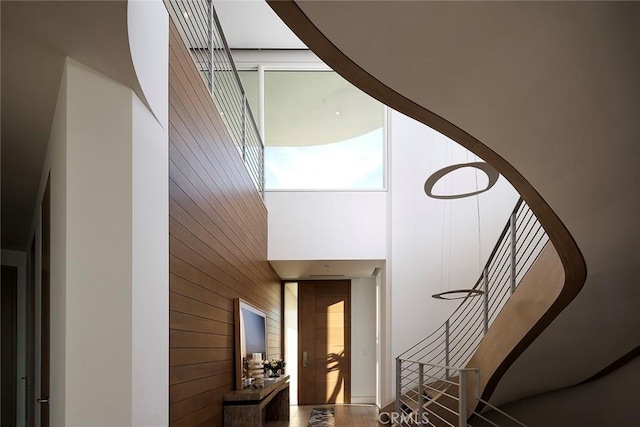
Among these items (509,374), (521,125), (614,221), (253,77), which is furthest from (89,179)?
(253,77)

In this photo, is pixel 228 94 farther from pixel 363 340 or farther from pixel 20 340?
pixel 363 340

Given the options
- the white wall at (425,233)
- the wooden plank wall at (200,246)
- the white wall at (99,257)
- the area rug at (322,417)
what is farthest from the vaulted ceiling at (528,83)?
the area rug at (322,417)

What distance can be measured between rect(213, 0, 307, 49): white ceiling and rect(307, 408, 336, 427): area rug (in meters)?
A: 5.63

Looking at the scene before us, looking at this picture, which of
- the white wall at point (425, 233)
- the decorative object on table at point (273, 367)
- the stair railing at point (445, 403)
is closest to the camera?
the stair railing at point (445, 403)

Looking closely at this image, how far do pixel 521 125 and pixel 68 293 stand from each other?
2.11m

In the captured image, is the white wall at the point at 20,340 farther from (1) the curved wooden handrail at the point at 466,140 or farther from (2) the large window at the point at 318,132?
(1) the curved wooden handrail at the point at 466,140

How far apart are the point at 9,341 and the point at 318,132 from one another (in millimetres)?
5284

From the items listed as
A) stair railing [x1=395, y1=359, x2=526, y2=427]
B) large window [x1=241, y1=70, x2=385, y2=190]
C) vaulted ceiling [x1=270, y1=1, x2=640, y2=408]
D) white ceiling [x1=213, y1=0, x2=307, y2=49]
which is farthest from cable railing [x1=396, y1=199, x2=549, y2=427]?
white ceiling [x1=213, y1=0, x2=307, y2=49]

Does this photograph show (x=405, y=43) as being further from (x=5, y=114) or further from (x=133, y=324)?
(x=5, y=114)

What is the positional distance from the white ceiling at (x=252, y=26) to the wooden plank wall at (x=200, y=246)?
3109 mm

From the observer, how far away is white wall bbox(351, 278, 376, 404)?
12.2m

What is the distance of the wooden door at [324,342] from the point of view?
12.1 metres

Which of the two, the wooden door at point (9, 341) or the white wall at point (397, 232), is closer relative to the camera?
the wooden door at point (9, 341)

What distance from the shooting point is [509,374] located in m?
5.66
